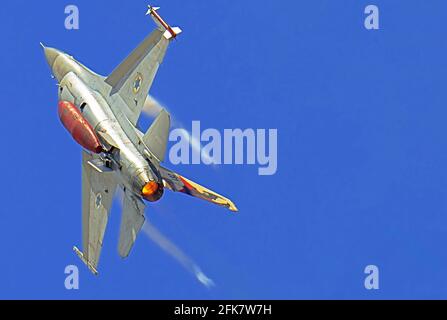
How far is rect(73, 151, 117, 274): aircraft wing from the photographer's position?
3834cm

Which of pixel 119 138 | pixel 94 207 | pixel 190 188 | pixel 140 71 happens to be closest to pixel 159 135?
pixel 119 138

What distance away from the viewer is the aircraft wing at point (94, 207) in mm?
38344

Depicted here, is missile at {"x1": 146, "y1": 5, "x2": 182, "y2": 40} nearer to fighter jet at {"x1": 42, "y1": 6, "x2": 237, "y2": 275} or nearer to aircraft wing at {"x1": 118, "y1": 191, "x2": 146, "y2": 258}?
fighter jet at {"x1": 42, "y1": 6, "x2": 237, "y2": 275}

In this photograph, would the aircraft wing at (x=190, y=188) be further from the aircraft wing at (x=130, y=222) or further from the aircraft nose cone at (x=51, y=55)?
the aircraft nose cone at (x=51, y=55)

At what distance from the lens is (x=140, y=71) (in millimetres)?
38656

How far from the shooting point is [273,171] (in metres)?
42.8

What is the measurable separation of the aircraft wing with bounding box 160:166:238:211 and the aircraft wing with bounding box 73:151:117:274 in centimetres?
201

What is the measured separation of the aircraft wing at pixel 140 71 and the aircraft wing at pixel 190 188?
2375 millimetres

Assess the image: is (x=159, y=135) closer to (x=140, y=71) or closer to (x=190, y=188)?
(x=190, y=188)

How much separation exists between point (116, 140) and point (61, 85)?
318 cm

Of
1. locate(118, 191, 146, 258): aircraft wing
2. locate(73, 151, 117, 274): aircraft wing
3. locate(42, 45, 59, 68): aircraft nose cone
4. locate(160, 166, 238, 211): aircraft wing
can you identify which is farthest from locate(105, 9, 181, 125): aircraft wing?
locate(118, 191, 146, 258): aircraft wing

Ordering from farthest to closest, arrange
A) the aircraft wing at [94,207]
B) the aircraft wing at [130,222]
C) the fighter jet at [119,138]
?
the aircraft wing at [94,207] < the aircraft wing at [130,222] < the fighter jet at [119,138]

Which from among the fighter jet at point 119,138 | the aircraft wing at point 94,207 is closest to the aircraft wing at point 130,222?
the fighter jet at point 119,138
